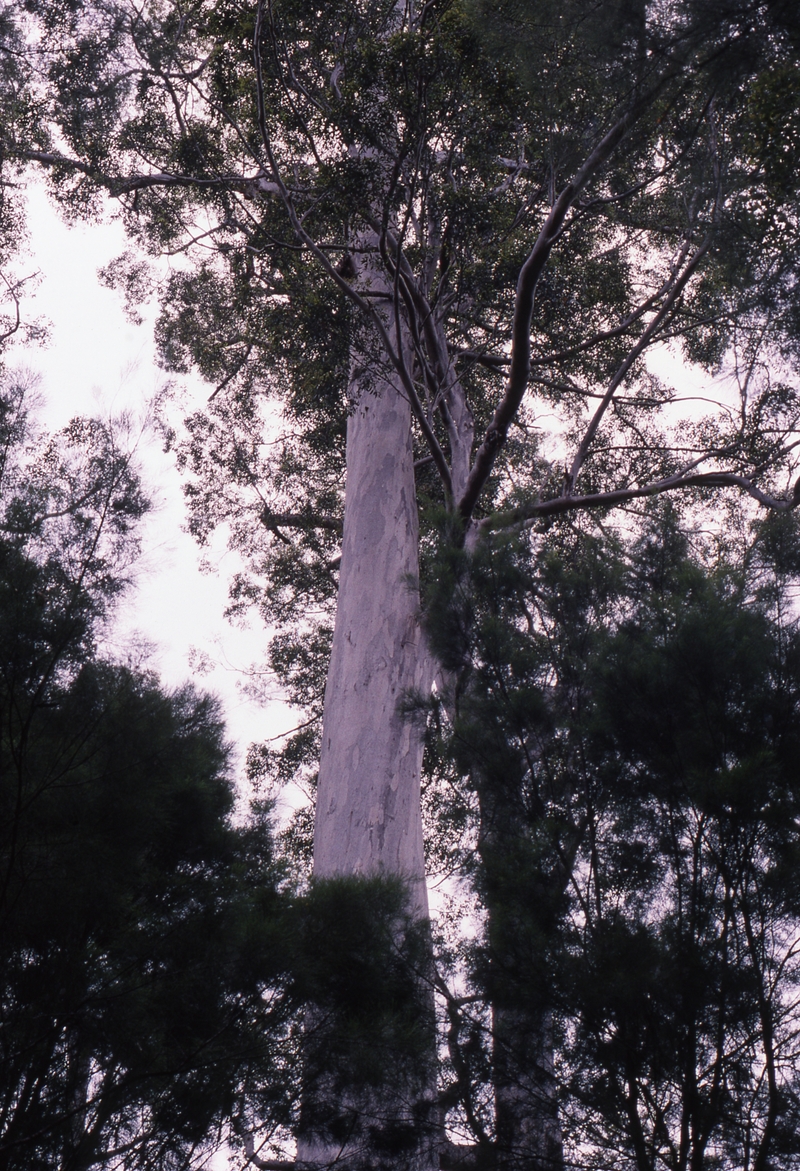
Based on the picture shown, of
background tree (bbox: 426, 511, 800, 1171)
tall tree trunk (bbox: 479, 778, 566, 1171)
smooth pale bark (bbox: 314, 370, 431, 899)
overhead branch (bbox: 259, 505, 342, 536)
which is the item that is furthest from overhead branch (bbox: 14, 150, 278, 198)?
tall tree trunk (bbox: 479, 778, 566, 1171)

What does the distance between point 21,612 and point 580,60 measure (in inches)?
125

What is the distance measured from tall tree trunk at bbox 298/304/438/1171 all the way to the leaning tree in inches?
0.7

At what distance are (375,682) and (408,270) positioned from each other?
2.52 meters

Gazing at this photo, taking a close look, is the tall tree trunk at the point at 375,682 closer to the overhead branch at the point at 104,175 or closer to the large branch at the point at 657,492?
the large branch at the point at 657,492

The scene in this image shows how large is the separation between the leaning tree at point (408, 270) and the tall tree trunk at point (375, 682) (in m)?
0.02

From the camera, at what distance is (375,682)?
207 inches

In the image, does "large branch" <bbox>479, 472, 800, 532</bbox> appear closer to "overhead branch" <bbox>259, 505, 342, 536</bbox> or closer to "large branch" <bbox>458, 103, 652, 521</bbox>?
"large branch" <bbox>458, 103, 652, 521</bbox>

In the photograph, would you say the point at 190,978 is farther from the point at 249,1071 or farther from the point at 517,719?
the point at 517,719

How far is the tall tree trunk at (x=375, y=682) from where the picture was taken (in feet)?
15.6

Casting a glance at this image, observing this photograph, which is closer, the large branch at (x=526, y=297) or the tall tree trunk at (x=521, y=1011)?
the tall tree trunk at (x=521, y=1011)

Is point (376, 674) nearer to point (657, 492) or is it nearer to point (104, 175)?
point (657, 492)

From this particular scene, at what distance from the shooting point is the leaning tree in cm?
391

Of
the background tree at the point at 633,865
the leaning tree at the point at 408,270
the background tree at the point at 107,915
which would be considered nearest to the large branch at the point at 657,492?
the leaning tree at the point at 408,270

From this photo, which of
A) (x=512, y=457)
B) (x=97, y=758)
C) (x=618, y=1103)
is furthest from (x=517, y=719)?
(x=512, y=457)
